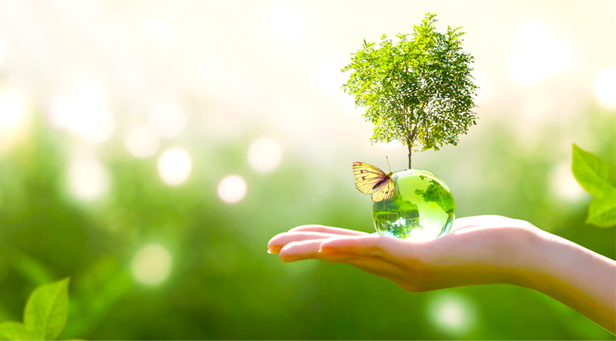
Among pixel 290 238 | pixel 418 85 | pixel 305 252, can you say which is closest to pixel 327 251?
pixel 305 252

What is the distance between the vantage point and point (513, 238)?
1.38 metres

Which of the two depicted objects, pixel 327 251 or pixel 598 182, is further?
pixel 327 251

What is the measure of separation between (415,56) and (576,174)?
1346 mm

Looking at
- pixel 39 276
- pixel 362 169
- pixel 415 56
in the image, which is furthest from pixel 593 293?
pixel 39 276

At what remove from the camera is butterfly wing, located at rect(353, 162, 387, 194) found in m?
1.60

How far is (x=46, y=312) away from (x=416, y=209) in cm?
138

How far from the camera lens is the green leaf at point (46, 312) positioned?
0.40 meters

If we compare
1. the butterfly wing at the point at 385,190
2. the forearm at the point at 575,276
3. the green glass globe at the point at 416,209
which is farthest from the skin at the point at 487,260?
the butterfly wing at the point at 385,190

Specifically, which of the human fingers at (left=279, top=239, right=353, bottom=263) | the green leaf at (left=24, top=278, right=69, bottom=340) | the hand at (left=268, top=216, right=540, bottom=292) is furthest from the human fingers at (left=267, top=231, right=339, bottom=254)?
the green leaf at (left=24, top=278, right=69, bottom=340)

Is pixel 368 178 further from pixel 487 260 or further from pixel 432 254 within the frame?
pixel 487 260

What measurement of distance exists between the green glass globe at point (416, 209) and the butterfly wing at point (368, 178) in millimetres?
83

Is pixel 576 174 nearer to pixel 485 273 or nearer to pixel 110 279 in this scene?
pixel 485 273

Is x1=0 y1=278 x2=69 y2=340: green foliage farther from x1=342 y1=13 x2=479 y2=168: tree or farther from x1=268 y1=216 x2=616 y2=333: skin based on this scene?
x1=342 y1=13 x2=479 y2=168: tree

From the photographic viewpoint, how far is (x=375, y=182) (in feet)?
5.25
